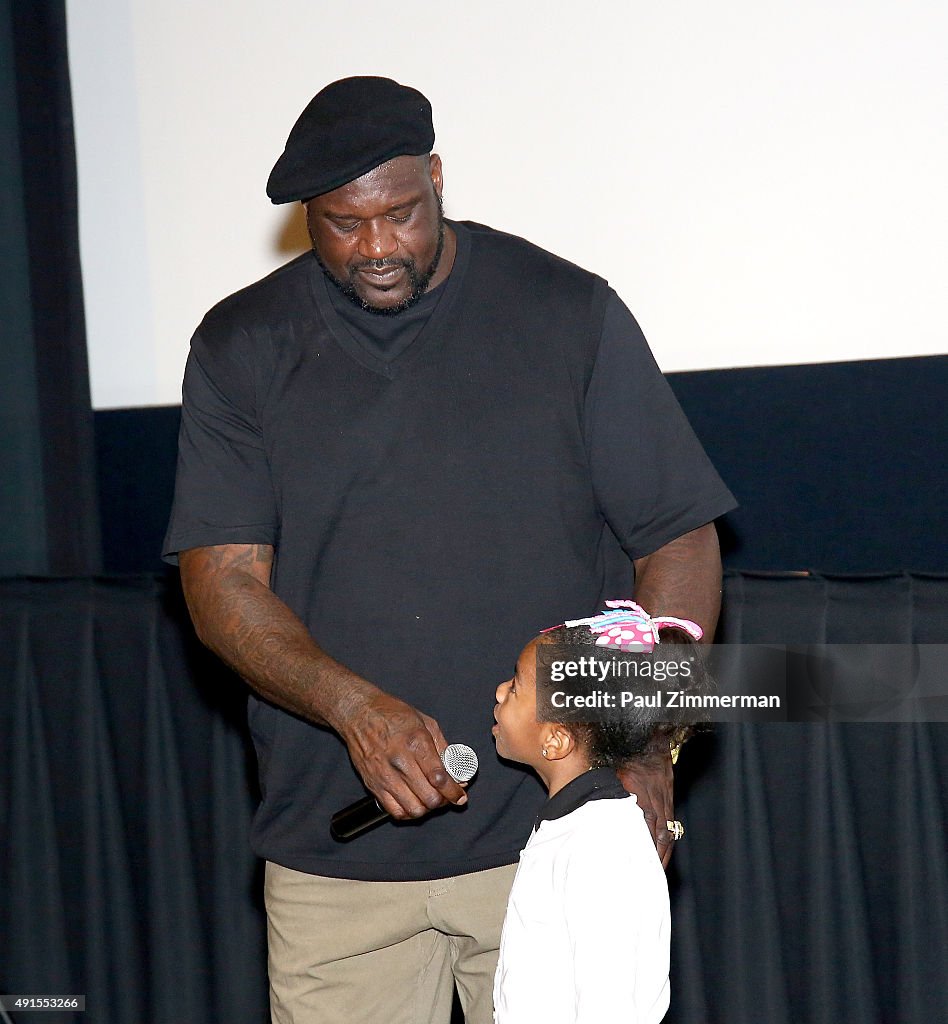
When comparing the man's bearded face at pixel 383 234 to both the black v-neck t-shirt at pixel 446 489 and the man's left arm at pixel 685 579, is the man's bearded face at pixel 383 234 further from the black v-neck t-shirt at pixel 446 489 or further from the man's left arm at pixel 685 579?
the man's left arm at pixel 685 579

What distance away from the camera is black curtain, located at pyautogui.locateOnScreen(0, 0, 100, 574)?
9.83 ft

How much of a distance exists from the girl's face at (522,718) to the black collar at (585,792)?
0.20 feet

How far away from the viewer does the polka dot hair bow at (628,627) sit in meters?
1.33

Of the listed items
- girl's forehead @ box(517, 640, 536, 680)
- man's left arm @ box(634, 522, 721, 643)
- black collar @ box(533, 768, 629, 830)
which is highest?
man's left arm @ box(634, 522, 721, 643)

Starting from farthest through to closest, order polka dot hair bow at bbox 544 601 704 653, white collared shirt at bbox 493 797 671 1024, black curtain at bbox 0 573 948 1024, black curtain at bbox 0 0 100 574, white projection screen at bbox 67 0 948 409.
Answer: black curtain at bbox 0 0 100 574 < white projection screen at bbox 67 0 948 409 < black curtain at bbox 0 573 948 1024 < polka dot hair bow at bbox 544 601 704 653 < white collared shirt at bbox 493 797 671 1024

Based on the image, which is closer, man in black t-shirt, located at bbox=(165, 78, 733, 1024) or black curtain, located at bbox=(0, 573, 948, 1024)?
man in black t-shirt, located at bbox=(165, 78, 733, 1024)

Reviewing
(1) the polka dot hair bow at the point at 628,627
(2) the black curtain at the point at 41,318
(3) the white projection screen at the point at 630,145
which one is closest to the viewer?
(1) the polka dot hair bow at the point at 628,627

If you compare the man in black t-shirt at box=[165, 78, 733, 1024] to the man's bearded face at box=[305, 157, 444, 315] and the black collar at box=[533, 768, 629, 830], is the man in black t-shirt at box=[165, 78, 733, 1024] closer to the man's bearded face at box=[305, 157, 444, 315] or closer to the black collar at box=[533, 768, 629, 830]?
the man's bearded face at box=[305, 157, 444, 315]

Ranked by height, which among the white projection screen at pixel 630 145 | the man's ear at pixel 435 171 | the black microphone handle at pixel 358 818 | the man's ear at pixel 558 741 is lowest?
the black microphone handle at pixel 358 818

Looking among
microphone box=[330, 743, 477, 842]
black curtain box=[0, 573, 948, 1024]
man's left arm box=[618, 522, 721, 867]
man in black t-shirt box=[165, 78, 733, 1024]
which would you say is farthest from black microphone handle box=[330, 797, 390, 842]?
black curtain box=[0, 573, 948, 1024]

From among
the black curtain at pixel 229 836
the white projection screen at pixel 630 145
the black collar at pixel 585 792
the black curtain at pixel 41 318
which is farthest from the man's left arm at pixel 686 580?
the black curtain at pixel 41 318

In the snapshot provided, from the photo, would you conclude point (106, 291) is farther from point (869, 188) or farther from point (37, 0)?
point (869, 188)

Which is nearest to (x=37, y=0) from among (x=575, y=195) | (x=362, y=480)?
(x=575, y=195)

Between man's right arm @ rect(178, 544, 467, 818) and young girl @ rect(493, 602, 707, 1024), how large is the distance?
4.2 inches
